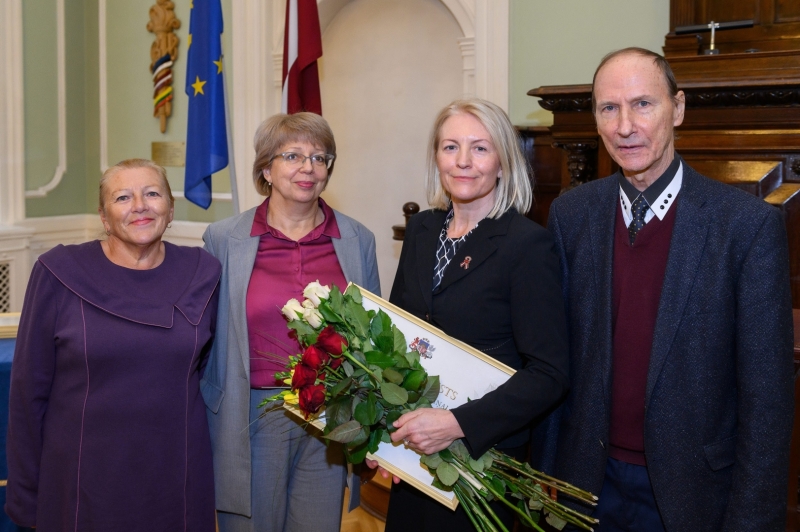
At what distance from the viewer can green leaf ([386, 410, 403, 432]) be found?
180cm

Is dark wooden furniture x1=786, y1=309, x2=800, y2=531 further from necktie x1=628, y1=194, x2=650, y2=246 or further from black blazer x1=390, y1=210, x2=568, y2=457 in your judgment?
black blazer x1=390, y1=210, x2=568, y2=457

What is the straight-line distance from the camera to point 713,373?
65.7 inches

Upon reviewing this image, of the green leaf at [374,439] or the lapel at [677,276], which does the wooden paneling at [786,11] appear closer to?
the lapel at [677,276]

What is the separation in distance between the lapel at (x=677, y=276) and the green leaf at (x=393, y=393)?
0.53m

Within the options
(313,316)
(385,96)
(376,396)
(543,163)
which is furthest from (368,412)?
(385,96)

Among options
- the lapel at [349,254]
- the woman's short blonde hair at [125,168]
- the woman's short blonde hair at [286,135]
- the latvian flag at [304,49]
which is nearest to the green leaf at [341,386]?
the lapel at [349,254]

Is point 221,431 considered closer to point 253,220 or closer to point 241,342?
point 241,342

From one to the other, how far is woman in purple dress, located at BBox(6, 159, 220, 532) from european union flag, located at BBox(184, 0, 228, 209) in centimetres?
222

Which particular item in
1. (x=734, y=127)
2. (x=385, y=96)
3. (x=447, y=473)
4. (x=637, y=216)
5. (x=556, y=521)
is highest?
(x=385, y=96)

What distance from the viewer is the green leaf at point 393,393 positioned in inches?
68.3

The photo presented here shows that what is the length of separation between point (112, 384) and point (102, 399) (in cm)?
5

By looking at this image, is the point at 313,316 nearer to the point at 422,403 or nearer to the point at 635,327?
the point at 422,403

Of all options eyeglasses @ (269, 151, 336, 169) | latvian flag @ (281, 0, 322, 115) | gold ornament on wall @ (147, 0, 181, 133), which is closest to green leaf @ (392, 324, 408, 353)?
eyeglasses @ (269, 151, 336, 169)

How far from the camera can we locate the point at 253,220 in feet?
8.04
